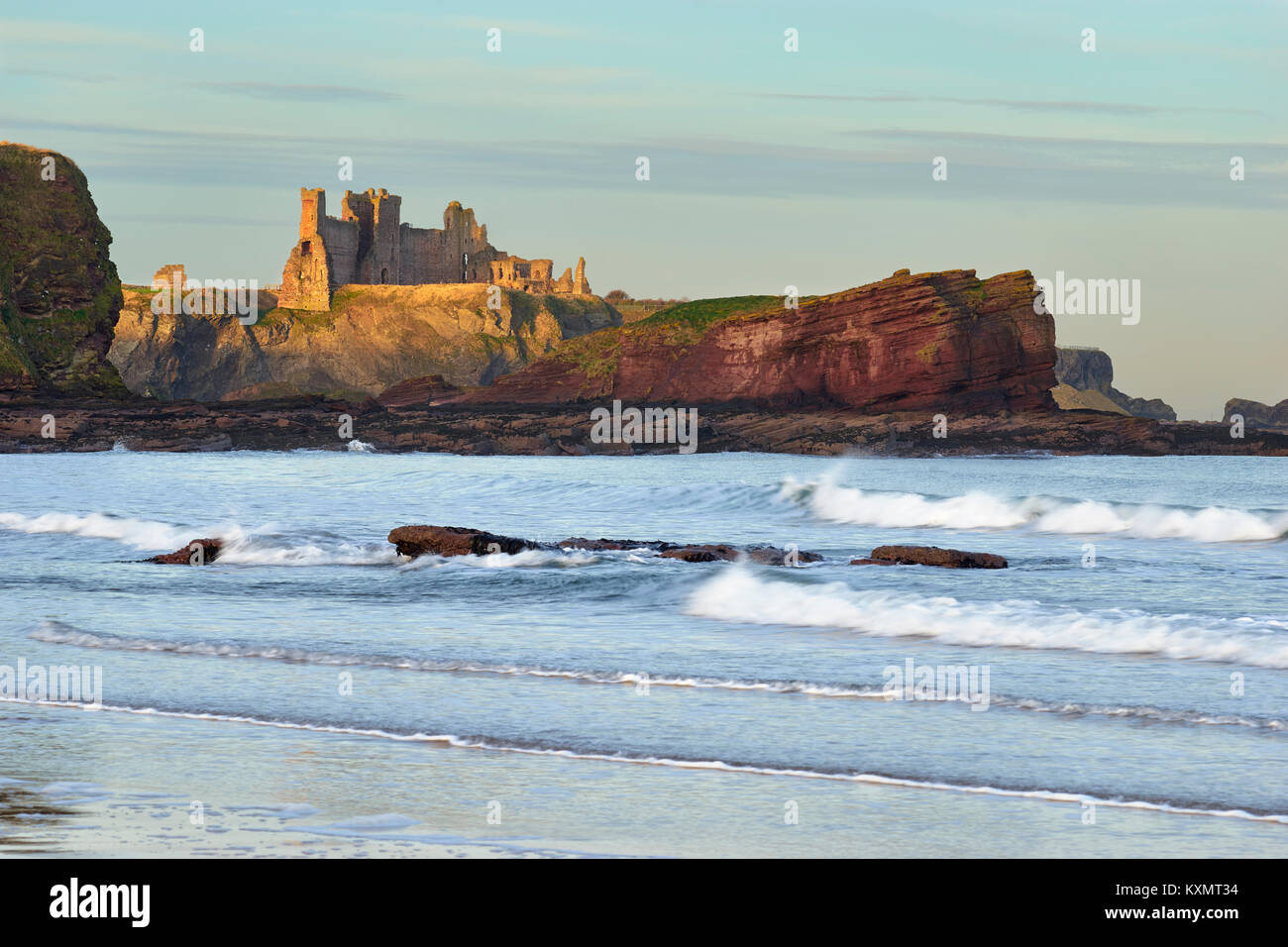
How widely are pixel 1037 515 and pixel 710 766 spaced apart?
3029 cm

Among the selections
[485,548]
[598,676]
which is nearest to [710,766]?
[598,676]

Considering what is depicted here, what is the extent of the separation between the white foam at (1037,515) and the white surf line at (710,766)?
84.9ft

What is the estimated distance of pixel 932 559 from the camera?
24844 mm

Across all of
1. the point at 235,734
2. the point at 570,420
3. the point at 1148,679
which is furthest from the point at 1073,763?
the point at 570,420

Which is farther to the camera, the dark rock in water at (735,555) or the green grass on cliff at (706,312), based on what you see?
the green grass on cliff at (706,312)

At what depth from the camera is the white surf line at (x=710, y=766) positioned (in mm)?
9227

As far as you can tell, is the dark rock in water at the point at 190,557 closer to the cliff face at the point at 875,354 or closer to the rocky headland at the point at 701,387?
the rocky headland at the point at 701,387

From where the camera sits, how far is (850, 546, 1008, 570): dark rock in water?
2478cm

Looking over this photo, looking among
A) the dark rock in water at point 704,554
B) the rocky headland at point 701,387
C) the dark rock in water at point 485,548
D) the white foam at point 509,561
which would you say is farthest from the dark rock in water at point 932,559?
the rocky headland at point 701,387

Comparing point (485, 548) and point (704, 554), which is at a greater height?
point (485, 548)

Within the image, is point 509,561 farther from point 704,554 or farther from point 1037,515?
point 1037,515

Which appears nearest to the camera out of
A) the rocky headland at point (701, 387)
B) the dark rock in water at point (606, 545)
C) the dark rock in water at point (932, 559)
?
the dark rock in water at point (932, 559)

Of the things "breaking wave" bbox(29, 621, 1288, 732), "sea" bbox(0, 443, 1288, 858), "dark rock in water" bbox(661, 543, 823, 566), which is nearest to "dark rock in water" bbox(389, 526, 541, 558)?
"sea" bbox(0, 443, 1288, 858)

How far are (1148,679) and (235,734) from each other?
330 inches
